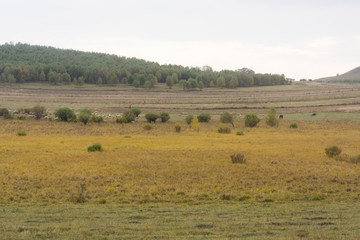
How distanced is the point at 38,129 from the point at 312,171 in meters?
39.5

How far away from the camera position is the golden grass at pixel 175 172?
677 inches

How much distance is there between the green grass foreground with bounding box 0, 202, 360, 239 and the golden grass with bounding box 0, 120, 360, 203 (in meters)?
1.85

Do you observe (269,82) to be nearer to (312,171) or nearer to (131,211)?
(312,171)

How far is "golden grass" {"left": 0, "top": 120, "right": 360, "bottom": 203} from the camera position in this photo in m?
17.2

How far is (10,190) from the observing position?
17.7 metres

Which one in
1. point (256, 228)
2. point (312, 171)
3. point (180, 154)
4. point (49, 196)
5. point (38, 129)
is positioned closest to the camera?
point (256, 228)

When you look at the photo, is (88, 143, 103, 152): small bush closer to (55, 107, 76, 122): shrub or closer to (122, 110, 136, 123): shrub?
(122, 110, 136, 123): shrub

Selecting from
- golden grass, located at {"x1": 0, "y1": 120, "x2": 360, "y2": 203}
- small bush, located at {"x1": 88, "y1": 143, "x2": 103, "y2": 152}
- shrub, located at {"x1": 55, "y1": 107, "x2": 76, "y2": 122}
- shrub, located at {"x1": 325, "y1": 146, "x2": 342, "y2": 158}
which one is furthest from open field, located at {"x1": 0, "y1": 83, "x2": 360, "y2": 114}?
shrub, located at {"x1": 325, "y1": 146, "x2": 342, "y2": 158}

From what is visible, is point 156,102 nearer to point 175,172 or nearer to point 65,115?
point 65,115

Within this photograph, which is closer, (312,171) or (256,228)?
(256,228)

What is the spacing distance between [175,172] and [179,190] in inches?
169

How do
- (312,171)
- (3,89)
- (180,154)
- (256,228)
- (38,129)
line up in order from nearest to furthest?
1. (256,228)
2. (312,171)
3. (180,154)
4. (38,129)
5. (3,89)

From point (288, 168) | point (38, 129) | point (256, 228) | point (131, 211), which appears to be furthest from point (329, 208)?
point (38, 129)

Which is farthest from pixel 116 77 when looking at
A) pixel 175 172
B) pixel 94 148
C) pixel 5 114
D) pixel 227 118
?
pixel 175 172
